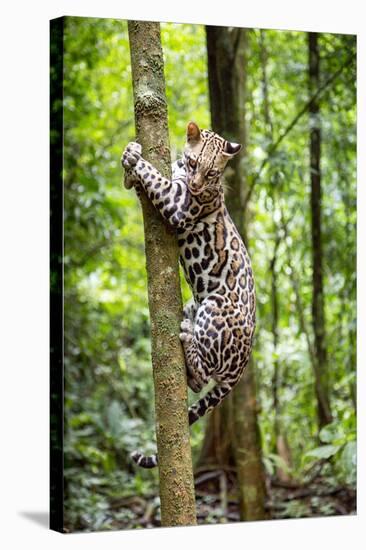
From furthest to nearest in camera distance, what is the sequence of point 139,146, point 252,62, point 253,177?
1. point 252,62
2. point 253,177
3. point 139,146

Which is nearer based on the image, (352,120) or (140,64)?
(140,64)

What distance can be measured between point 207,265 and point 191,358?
1.71 ft

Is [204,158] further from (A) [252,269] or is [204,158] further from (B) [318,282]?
(B) [318,282]

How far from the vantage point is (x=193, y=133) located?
14.9 feet

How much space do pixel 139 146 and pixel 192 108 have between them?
4888 mm

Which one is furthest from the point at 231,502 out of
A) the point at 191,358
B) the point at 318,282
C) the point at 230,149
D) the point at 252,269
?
the point at 230,149

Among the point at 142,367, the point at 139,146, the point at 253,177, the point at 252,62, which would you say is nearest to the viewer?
the point at 139,146

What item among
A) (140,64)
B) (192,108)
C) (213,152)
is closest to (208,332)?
(213,152)

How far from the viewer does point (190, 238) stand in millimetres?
4562

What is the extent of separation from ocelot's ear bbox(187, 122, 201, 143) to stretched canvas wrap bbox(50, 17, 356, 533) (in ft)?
3.22

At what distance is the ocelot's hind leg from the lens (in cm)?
433

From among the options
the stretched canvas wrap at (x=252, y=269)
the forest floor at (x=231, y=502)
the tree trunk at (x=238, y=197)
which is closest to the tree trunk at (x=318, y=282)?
the stretched canvas wrap at (x=252, y=269)

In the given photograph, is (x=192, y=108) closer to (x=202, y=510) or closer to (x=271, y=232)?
(x=271, y=232)

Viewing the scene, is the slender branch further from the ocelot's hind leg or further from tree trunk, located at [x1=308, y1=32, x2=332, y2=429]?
the ocelot's hind leg
